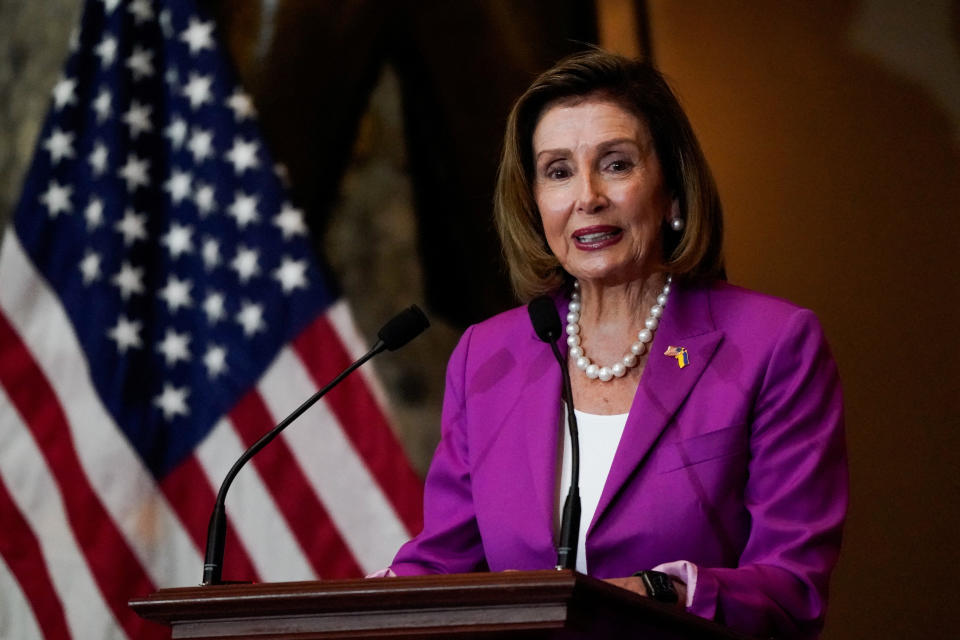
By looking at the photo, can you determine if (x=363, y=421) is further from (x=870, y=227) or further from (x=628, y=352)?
(x=870, y=227)

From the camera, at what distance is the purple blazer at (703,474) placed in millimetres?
1781

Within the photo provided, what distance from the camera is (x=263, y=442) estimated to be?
182 centimetres

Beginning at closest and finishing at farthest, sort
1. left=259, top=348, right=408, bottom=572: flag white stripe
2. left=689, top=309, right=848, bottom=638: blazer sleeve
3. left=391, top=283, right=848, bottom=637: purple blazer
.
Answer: left=689, top=309, right=848, bottom=638: blazer sleeve < left=391, top=283, right=848, bottom=637: purple blazer < left=259, top=348, right=408, bottom=572: flag white stripe

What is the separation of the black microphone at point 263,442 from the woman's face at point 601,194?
404 millimetres

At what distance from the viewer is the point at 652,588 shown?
1564 millimetres

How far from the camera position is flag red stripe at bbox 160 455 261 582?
3.26 metres

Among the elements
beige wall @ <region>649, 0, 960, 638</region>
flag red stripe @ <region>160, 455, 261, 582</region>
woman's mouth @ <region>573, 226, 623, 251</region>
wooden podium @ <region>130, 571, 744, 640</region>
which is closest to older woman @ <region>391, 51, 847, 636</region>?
woman's mouth @ <region>573, 226, 623, 251</region>

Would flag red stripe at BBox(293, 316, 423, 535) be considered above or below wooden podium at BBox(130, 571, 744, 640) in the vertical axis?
above

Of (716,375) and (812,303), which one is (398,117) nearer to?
(812,303)

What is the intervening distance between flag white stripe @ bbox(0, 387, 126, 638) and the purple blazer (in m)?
1.40

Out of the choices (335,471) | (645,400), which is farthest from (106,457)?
(645,400)

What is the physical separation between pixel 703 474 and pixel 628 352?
1.10ft

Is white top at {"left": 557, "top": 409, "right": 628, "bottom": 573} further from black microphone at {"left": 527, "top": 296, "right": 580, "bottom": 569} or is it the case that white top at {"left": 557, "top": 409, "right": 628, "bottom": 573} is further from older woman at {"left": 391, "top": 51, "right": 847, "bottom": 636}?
black microphone at {"left": 527, "top": 296, "right": 580, "bottom": 569}

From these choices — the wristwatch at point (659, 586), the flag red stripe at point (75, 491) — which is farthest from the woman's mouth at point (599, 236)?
the flag red stripe at point (75, 491)
